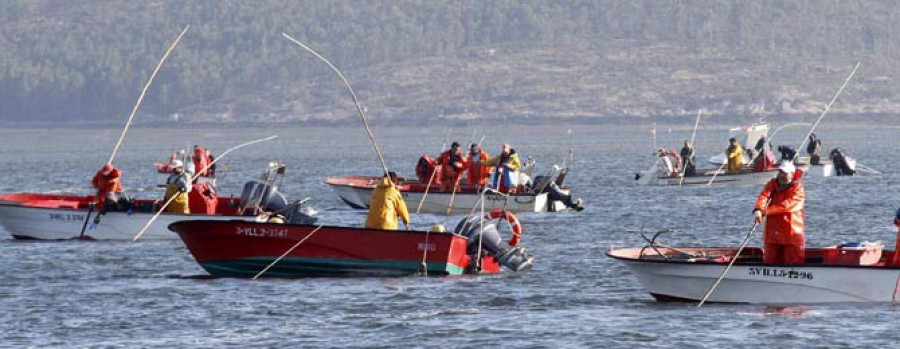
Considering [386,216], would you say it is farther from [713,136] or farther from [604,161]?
[713,136]

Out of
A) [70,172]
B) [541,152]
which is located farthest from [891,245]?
[541,152]

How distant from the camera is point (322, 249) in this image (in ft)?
102

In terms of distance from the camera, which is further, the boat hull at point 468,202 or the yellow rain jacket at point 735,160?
the yellow rain jacket at point 735,160

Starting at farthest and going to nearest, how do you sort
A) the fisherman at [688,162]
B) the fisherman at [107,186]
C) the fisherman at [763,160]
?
the fisherman at [688,162]
the fisherman at [763,160]
the fisherman at [107,186]

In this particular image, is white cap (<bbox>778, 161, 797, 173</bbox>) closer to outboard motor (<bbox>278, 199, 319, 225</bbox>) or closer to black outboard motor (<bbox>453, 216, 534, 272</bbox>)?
black outboard motor (<bbox>453, 216, 534, 272</bbox>)

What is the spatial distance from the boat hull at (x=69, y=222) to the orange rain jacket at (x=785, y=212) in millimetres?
15524

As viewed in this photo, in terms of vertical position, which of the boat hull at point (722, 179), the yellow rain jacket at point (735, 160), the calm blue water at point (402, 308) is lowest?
the calm blue water at point (402, 308)

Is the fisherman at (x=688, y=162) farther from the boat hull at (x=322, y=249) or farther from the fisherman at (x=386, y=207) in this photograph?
the fisherman at (x=386, y=207)

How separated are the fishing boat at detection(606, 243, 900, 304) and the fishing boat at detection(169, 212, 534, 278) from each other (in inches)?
154

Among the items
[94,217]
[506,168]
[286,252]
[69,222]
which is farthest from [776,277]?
[506,168]

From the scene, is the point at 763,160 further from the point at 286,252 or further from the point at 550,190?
the point at 286,252

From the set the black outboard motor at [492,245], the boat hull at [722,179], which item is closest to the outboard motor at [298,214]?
the black outboard motor at [492,245]

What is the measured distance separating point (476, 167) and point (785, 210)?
76.2ft

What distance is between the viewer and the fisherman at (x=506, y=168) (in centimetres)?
4766
